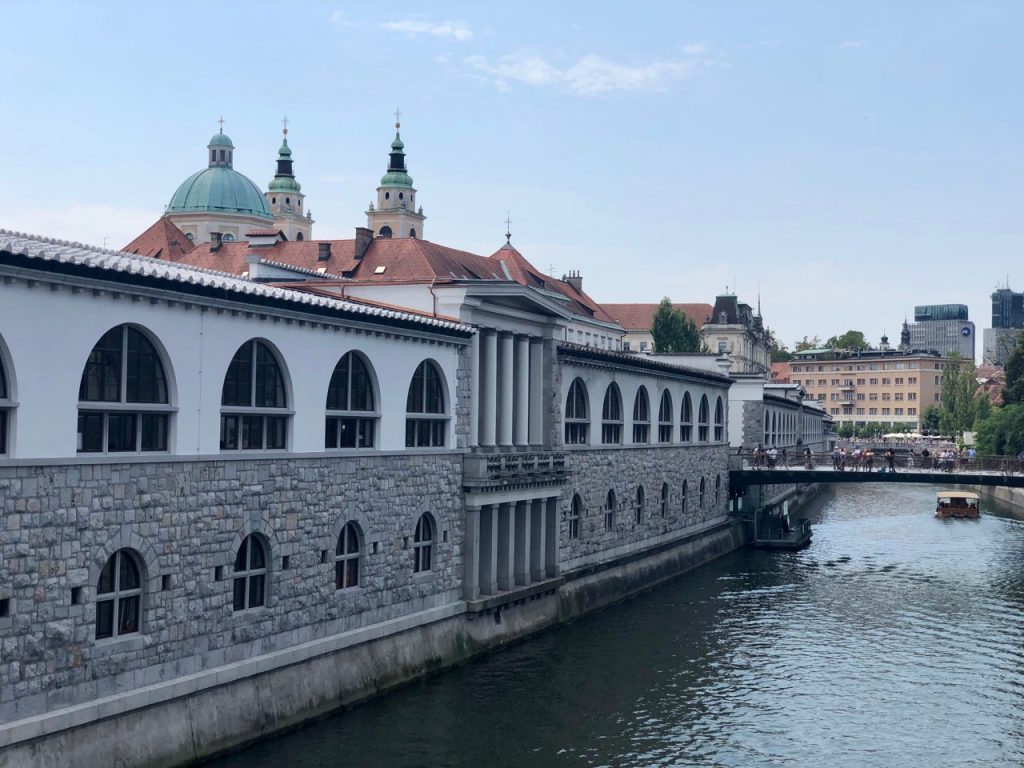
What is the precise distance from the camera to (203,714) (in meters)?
29.1

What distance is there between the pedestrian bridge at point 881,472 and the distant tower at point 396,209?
76.9 meters

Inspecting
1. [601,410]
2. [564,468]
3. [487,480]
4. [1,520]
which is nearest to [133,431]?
[1,520]

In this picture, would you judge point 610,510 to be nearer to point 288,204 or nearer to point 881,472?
point 881,472

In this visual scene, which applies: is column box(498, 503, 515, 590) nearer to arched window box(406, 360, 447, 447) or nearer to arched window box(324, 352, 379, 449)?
arched window box(406, 360, 447, 447)

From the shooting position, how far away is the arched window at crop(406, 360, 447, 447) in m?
39.5

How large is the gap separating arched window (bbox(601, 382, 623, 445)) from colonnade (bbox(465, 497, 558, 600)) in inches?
317

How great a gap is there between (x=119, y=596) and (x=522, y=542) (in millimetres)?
21394

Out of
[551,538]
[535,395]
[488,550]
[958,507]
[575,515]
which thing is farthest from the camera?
[958,507]

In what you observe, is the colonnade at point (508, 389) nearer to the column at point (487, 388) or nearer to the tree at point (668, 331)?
the column at point (487, 388)

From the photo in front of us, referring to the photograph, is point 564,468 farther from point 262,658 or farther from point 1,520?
point 1,520

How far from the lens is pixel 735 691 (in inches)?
1522

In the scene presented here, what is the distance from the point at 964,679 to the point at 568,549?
16.2 meters

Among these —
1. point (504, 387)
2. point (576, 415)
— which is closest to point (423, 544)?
point (504, 387)

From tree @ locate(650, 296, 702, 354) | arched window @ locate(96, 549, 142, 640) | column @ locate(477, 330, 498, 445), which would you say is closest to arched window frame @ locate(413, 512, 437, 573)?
column @ locate(477, 330, 498, 445)
